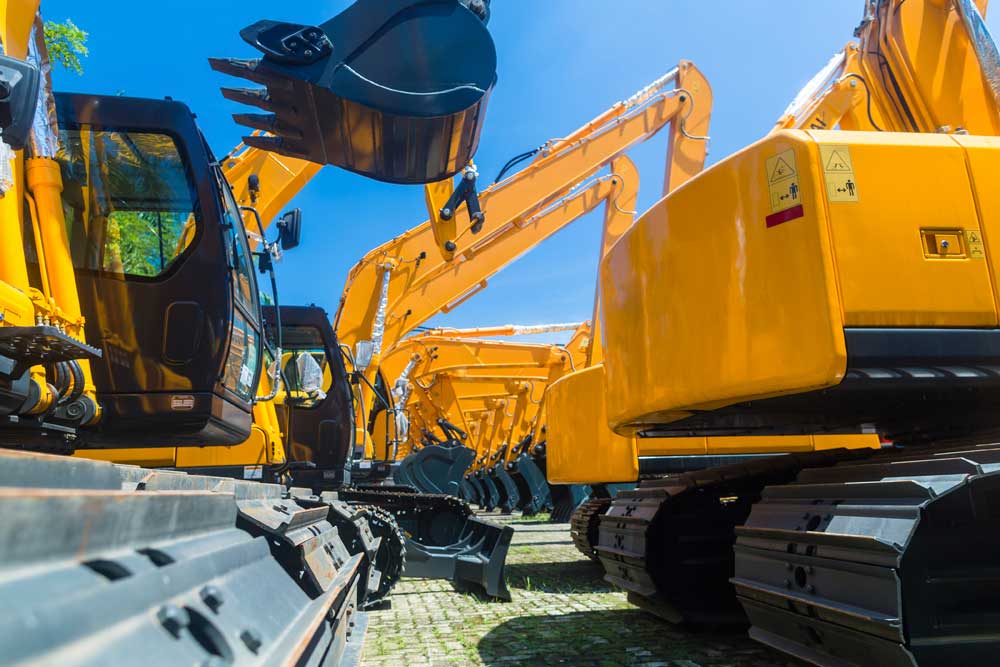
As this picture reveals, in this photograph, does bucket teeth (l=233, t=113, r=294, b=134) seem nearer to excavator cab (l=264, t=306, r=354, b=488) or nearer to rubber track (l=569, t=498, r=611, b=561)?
rubber track (l=569, t=498, r=611, b=561)

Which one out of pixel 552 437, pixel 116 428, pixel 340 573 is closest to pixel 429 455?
pixel 552 437

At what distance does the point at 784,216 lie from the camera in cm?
284

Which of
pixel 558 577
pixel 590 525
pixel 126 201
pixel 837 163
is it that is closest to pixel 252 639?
pixel 837 163

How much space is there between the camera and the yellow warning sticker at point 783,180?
2836mm

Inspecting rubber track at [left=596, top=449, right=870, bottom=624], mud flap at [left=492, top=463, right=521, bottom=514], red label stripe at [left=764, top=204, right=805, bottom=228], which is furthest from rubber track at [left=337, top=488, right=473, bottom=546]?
mud flap at [left=492, top=463, right=521, bottom=514]

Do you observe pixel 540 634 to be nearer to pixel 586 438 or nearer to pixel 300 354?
pixel 586 438

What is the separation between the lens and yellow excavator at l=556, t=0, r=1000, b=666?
91.1 inches

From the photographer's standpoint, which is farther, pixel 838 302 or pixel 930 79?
pixel 930 79

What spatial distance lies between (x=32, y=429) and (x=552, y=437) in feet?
13.5

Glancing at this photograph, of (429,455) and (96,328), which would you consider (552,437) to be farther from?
(429,455)

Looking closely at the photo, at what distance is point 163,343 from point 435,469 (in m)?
9.64

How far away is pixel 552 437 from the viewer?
21.5 feet

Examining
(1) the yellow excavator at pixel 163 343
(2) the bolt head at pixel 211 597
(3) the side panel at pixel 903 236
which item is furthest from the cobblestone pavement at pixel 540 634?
(2) the bolt head at pixel 211 597

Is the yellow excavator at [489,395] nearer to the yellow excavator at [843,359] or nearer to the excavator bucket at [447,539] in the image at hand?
the excavator bucket at [447,539]
